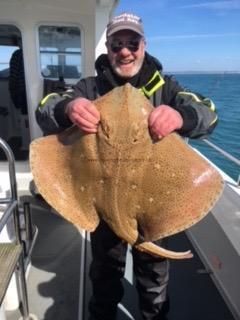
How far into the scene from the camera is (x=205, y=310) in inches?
120

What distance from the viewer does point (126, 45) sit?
200 centimetres

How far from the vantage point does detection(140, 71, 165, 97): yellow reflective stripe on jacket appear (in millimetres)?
2096

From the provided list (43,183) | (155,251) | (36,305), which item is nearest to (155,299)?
(155,251)

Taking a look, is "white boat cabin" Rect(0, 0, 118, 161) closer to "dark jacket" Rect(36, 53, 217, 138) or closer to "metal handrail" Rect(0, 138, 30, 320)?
"dark jacket" Rect(36, 53, 217, 138)

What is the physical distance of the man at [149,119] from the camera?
1641 mm

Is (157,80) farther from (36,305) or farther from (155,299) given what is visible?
(36,305)

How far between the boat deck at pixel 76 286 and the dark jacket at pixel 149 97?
5.40ft

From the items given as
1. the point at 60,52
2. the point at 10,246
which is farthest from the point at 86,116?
the point at 60,52

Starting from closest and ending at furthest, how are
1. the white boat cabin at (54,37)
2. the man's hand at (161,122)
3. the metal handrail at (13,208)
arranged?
the man's hand at (161,122) → the metal handrail at (13,208) → the white boat cabin at (54,37)

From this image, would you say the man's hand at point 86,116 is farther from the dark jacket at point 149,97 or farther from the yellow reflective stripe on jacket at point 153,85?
the yellow reflective stripe on jacket at point 153,85

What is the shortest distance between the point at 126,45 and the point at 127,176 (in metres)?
0.80

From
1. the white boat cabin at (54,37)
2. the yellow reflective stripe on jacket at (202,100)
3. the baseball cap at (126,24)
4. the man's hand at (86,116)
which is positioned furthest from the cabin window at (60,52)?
the man's hand at (86,116)

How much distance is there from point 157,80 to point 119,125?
0.66 m

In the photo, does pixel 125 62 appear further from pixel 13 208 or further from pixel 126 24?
pixel 13 208
